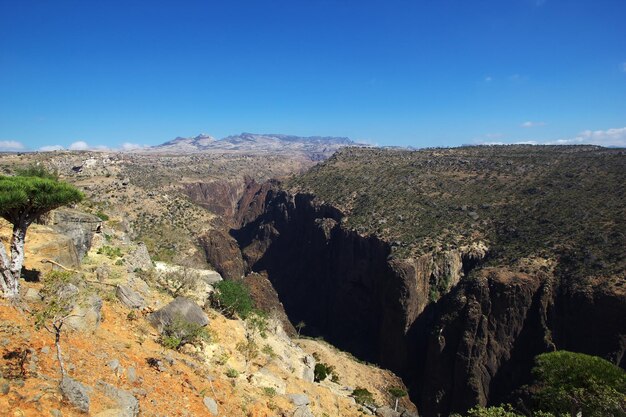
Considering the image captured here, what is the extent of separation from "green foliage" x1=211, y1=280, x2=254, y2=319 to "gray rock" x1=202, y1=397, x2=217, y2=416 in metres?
14.7

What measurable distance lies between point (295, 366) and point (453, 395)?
29795 mm

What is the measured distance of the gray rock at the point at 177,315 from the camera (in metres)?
21.6

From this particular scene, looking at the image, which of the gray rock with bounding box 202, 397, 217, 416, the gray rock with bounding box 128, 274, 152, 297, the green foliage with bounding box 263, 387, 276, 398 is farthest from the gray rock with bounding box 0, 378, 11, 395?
the gray rock with bounding box 128, 274, 152, 297

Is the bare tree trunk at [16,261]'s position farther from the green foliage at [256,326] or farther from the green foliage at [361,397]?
the green foliage at [361,397]

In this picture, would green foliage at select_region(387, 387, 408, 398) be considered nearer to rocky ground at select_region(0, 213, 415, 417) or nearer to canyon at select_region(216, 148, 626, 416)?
canyon at select_region(216, 148, 626, 416)

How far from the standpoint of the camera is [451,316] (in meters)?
53.8

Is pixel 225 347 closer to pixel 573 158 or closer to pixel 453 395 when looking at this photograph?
pixel 453 395

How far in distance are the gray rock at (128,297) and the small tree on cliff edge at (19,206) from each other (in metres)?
5.88

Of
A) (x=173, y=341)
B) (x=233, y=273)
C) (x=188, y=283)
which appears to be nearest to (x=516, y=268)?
(x=188, y=283)

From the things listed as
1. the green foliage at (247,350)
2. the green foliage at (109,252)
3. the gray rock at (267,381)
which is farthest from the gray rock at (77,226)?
the gray rock at (267,381)

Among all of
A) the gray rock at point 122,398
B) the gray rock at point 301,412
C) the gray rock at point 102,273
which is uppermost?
the gray rock at point 102,273

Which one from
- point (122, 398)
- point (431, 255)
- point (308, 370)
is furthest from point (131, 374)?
point (431, 255)

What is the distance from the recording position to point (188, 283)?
3155 cm

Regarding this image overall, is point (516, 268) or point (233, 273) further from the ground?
point (516, 268)
